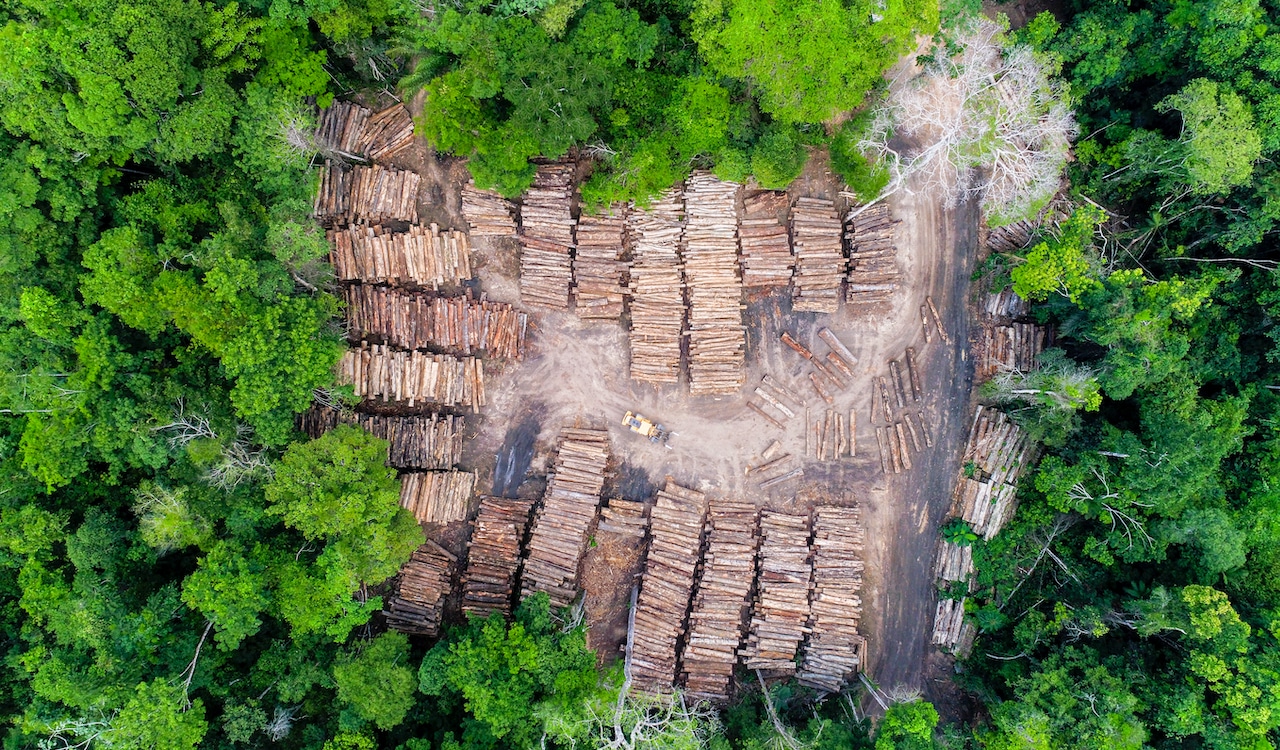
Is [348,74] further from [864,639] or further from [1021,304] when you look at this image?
[864,639]

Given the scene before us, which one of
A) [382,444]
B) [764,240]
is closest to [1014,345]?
[764,240]

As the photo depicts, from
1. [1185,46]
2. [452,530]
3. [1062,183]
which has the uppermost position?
[1185,46]

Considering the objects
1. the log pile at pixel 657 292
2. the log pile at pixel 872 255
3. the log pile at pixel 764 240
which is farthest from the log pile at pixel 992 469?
the log pile at pixel 657 292

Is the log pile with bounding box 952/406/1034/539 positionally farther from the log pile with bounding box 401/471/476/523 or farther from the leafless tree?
the log pile with bounding box 401/471/476/523

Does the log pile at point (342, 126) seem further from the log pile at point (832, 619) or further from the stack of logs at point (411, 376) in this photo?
the log pile at point (832, 619)

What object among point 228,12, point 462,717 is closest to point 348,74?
point 228,12

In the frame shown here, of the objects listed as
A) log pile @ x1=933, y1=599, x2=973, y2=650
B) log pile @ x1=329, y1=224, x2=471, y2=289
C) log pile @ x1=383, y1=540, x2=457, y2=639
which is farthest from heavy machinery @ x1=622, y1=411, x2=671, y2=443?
log pile @ x1=933, y1=599, x2=973, y2=650

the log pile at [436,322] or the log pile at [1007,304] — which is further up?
the log pile at [1007,304]
